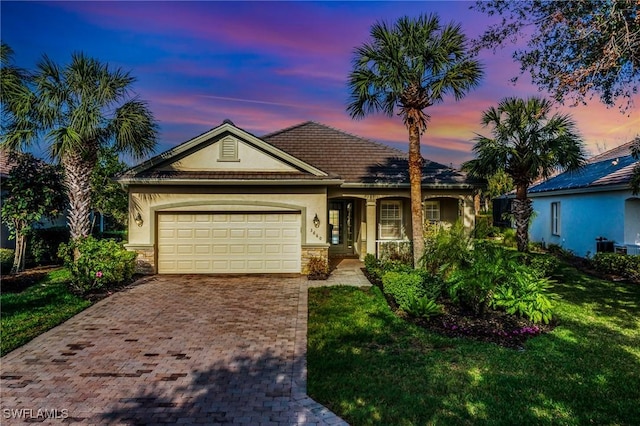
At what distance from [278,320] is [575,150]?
11.5 metres

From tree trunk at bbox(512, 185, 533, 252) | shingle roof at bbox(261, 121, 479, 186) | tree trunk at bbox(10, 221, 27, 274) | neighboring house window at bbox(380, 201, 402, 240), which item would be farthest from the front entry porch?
tree trunk at bbox(10, 221, 27, 274)

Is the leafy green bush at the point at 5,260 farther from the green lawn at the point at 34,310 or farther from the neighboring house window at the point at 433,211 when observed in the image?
the neighboring house window at the point at 433,211

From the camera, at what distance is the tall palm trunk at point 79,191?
39.7 ft

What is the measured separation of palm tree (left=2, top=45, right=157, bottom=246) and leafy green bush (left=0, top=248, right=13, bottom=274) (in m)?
3.11

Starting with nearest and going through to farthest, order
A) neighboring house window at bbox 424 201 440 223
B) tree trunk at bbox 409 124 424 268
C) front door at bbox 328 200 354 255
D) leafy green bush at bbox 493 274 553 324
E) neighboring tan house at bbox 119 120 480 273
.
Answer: leafy green bush at bbox 493 274 553 324 < tree trunk at bbox 409 124 424 268 < neighboring tan house at bbox 119 120 480 273 < neighboring house window at bbox 424 201 440 223 < front door at bbox 328 200 354 255

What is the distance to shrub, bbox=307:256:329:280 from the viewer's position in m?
12.8

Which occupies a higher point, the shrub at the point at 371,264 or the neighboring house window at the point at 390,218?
the neighboring house window at the point at 390,218

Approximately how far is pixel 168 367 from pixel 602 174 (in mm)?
18898

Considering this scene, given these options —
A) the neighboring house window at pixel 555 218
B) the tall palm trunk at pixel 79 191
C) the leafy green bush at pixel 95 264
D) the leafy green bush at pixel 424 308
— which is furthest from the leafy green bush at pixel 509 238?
the tall palm trunk at pixel 79 191

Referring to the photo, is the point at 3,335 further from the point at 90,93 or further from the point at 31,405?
the point at 90,93

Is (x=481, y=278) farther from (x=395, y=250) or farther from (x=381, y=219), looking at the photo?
(x=381, y=219)

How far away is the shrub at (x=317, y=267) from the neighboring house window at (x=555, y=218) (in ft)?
45.1

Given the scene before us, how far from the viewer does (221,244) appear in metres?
13.2

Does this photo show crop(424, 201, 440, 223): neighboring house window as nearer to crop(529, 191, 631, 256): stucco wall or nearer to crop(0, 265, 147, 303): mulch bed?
crop(529, 191, 631, 256): stucco wall
